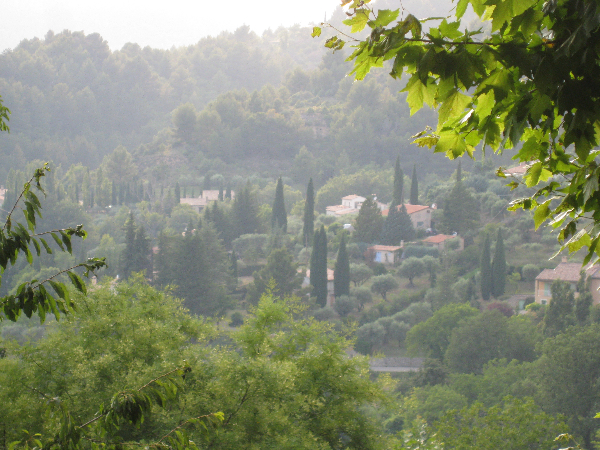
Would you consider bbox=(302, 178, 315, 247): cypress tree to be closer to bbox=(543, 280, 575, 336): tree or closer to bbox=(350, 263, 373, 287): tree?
bbox=(350, 263, 373, 287): tree

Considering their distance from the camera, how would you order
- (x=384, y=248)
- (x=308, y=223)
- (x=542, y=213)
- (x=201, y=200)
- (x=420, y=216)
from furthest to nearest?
(x=201, y=200) → (x=420, y=216) → (x=308, y=223) → (x=384, y=248) → (x=542, y=213)

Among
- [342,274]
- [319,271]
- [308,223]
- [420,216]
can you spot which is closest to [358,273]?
[342,274]

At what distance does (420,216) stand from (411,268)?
287 inches

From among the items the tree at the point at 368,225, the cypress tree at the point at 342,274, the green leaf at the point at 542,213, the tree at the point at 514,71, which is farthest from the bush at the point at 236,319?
the tree at the point at 514,71

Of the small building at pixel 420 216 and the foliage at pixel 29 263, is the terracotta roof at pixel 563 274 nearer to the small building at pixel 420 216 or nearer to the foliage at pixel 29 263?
the small building at pixel 420 216

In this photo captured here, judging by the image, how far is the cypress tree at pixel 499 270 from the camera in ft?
89.6

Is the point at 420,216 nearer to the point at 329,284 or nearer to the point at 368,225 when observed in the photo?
the point at 368,225

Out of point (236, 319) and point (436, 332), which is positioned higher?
point (436, 332)

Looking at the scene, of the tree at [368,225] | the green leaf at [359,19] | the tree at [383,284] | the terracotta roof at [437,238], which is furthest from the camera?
the tree at [368,225]

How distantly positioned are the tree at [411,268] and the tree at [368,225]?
16.5ft

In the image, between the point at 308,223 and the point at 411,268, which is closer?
the point at 411,268

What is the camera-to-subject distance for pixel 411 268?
30453mm

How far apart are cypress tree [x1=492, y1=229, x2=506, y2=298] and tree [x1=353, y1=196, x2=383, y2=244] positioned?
9.50 metres

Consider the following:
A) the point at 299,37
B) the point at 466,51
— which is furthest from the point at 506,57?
the point at 299,37
